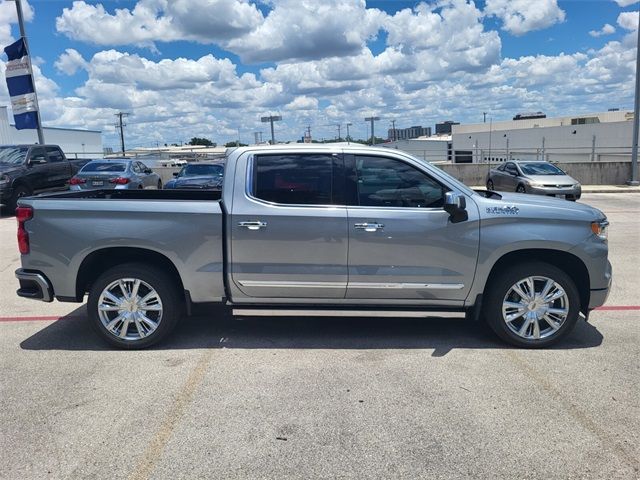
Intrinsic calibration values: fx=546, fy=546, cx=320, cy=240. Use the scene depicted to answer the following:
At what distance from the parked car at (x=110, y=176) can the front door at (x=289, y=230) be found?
418 inches

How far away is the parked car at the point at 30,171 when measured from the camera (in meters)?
15.0

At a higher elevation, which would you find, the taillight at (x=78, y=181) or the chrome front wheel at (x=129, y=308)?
the taillight at (x=78, y=181)

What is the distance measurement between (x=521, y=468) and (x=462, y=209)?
2200 millimetres

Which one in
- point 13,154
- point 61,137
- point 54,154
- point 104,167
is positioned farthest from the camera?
point 61,137

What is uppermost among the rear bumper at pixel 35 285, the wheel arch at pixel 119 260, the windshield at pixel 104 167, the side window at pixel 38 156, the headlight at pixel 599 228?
the side window at pixel 38 156

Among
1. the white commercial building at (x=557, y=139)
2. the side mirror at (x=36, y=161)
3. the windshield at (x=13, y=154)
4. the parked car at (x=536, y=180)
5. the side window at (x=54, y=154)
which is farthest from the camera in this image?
the white commercial building at (x=557, y=139)

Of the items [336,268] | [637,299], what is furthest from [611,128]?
[336,268]

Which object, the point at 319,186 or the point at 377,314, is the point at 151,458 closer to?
the point at 319,186

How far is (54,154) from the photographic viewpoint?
1752 centimetres

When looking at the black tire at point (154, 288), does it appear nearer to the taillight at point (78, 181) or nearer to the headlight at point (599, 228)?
the headlight at point (599, 228)

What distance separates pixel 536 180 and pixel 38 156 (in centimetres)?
1605

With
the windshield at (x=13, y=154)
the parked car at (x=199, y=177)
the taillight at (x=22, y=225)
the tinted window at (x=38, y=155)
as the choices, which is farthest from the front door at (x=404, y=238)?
the tinted window at (x=38, y=155)

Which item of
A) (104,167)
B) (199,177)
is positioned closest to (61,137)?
(104,167)

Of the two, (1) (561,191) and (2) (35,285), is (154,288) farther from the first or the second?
(1) (561,191)
